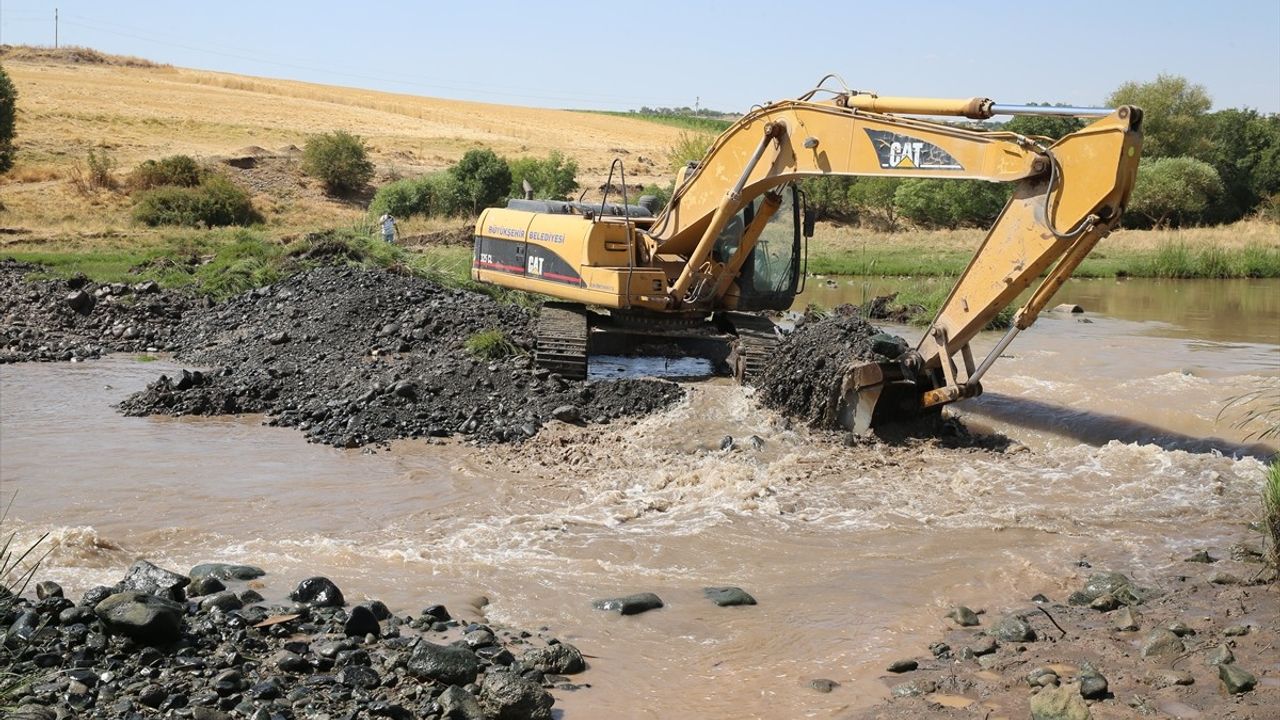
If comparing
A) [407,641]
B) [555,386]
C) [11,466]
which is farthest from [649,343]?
[407,641]

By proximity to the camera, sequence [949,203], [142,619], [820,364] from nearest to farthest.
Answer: [142,619] → [820,364] → [949,203]

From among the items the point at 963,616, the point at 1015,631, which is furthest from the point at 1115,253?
the point at 1015,631

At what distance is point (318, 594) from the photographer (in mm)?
6938

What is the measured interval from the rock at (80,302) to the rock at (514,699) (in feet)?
50.9

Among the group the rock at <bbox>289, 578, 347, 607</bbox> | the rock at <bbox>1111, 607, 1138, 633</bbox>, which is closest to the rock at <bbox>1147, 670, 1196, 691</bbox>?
the rock at <bbox>1111, 607, 1138, 633</bbox>

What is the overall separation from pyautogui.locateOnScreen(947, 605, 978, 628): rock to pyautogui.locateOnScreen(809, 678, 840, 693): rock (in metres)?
1.13

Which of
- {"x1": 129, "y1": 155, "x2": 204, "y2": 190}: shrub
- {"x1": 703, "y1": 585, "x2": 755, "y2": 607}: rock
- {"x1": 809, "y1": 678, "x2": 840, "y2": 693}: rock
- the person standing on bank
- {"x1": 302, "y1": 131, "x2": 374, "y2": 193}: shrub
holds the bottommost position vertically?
{"x1": 703, "y1": 585, "x2": 755, "y2": 607}: rock

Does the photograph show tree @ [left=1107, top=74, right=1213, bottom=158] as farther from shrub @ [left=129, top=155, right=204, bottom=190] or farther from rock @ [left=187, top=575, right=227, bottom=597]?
rock @ [left=187, top=575, right=227, bottom=597]

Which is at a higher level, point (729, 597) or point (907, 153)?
point (907, 153)

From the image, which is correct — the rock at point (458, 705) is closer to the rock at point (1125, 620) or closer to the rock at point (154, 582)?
the rock at point (154, 582)

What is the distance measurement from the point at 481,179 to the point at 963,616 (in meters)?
33.0

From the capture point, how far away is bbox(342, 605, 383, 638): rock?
6.34m

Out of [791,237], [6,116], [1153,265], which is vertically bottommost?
[1153,265]

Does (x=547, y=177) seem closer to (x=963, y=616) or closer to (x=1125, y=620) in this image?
(x=963, y=616)
